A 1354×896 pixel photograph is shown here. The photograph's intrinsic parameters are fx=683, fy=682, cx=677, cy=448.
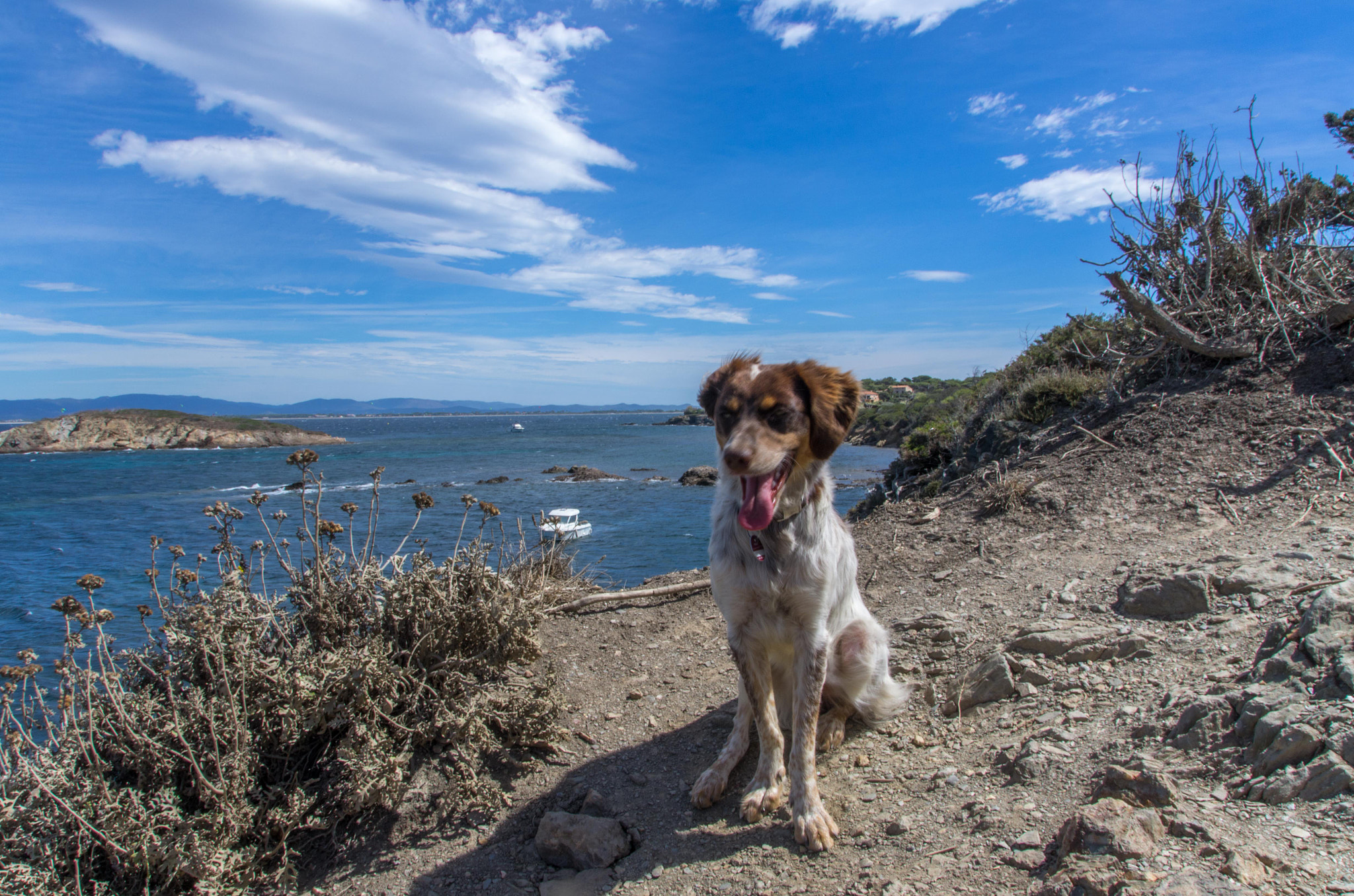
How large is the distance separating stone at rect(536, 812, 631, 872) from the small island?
89.6 meters

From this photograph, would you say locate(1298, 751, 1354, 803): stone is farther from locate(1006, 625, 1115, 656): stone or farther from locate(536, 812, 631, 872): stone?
locate(536, 812, 631, 872): stone

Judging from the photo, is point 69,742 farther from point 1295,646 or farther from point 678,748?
point 1295,646

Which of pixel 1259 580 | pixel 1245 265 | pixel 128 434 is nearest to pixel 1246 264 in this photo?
pixel 1245 265

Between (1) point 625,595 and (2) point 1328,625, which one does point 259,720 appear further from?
(2) point 1328,625

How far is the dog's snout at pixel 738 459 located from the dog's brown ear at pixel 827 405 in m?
0.51

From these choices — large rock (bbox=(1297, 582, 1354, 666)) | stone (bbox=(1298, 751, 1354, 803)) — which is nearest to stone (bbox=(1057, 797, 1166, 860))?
stone (bbox=(1298, 751, 1354, 803))

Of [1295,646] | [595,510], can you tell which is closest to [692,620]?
[1295,646]

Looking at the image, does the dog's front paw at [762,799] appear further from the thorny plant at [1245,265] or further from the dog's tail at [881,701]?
the thorny plant at [1245,265]

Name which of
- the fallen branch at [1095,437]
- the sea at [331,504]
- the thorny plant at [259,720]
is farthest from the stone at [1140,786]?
the fallen branch at [1095,437]

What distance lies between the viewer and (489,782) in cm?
390

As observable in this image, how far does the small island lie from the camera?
78.2 m

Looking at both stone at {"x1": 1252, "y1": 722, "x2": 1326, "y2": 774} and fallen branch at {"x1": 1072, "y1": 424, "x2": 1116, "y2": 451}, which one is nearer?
stone at {"x1": 1252, "y1": 722, "x2": 1326, "y2": 774}

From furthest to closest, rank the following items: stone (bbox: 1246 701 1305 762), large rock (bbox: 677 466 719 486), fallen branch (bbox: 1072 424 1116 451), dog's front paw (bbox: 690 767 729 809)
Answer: large rock (bbox: 677 466 719 486), fallen branch (bbox: 1072 424 1116 451), dog's front paw (bbox: 690 767 729 809), stone (bbox: 1246 701 1305 762)

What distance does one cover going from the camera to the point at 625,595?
6.62 meters
